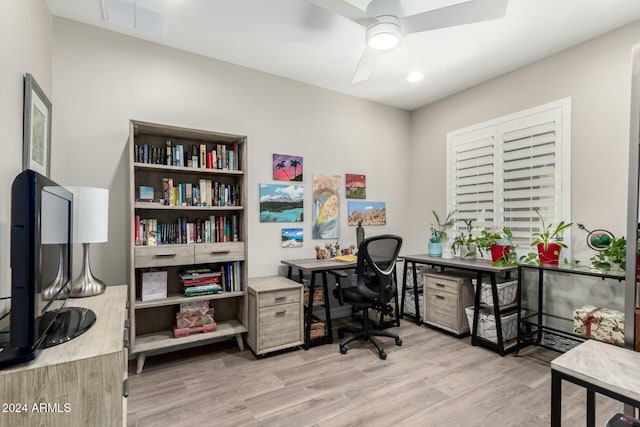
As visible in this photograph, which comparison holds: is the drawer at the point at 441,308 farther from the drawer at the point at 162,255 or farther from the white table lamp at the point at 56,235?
the white table lamp at the point at 56,235

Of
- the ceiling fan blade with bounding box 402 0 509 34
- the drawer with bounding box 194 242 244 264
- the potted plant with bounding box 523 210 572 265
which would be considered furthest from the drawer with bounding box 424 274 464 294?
the ceiling fan blade with bounding box 402 0 509 34

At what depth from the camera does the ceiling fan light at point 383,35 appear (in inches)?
82.7

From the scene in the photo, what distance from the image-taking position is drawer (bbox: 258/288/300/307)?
2.66m

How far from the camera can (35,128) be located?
6.18 ft

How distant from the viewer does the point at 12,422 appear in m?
0.98

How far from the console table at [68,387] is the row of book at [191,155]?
168 cm

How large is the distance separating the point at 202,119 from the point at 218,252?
1.31 meters

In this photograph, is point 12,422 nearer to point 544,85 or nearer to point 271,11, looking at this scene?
point 271,11

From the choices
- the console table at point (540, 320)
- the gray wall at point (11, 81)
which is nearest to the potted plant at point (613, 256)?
the console table at point (540, 320)

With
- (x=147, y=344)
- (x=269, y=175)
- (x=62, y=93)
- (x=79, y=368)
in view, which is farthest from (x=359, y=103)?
(x=79, y=368)

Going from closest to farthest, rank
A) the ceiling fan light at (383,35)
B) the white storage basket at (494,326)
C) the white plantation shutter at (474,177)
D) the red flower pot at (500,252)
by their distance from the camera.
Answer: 1. the ceiling fan light at (383,35)
2. the white storage basket at (494,326)
3. the red flower pot at (500,252)
4. the white plantation shutter at (474,177)

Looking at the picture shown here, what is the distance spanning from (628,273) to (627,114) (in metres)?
1.86

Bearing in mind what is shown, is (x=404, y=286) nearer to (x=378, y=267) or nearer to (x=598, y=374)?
(x=378, y=267)

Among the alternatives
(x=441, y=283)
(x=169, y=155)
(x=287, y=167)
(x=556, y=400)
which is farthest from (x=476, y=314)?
(x=169, y=155)
